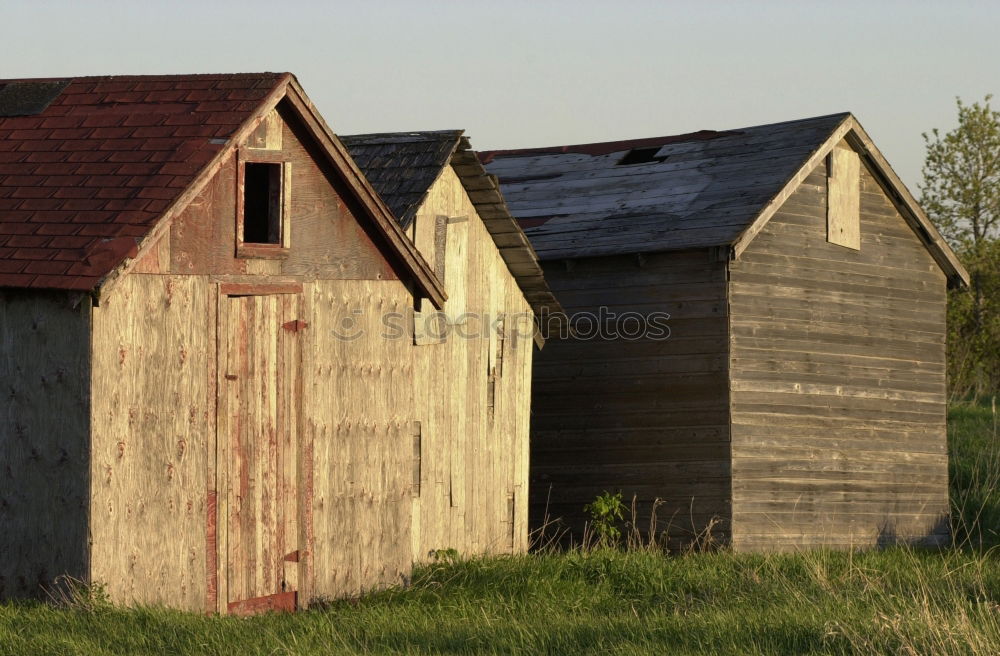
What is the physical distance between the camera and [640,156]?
2039 cm

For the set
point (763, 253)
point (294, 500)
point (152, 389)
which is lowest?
point (294, 500)

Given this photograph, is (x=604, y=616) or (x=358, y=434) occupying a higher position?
(x=358, y=434)

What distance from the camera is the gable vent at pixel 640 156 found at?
20.1 metres

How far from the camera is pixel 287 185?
12.5 metres

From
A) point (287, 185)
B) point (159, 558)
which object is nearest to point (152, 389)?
point (159, 558)

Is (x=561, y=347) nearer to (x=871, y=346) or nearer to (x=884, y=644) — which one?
(x=871, y=346)

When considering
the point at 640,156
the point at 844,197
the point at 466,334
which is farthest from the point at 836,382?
the point at 466,334

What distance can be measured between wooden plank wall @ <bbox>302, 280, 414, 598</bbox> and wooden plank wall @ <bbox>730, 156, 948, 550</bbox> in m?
4.71

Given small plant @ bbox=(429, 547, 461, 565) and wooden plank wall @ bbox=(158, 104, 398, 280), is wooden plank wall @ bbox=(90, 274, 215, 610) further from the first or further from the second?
small plant @ bbox=(429, 547, 461, 565)

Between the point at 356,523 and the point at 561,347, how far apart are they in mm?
5574

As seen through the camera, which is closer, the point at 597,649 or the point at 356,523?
the point at 597,649

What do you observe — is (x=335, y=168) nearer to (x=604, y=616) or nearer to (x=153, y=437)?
(x=153, y=437)

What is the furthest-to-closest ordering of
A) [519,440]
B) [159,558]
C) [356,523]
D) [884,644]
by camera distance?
1. [519,440]
2. [356,523]
3. [159,558]
4. [884,644]

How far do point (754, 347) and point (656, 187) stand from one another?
9.99 ft
